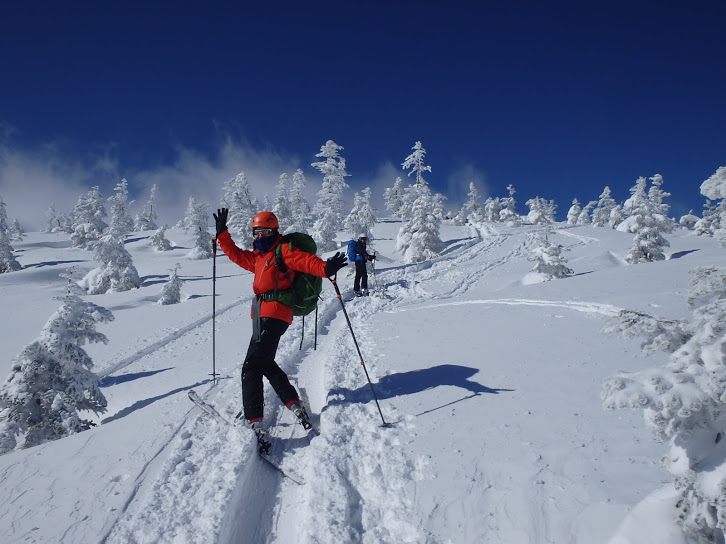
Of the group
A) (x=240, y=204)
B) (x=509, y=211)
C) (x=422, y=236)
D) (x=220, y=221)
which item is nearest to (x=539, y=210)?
(x=509, y=211)

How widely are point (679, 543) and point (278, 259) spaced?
14.3ft

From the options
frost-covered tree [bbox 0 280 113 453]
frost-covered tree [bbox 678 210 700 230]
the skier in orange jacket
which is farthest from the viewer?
frost-covered tree [bbox 678 210 700 230]

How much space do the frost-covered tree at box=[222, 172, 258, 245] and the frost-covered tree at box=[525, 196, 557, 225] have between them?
52.1m

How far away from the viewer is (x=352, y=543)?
295 cm

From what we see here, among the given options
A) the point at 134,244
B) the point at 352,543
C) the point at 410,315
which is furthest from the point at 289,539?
the point at 134,244

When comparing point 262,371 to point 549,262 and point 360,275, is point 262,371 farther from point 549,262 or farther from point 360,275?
point 549,262

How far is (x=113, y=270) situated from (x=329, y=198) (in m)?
21.0

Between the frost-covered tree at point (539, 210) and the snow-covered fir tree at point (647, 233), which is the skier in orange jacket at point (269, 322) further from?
the frost-covered tree at point (539, 210)

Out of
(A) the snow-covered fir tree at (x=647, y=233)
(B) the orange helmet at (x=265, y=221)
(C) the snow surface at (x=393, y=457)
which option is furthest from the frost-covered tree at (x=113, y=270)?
(A) the snow-covered fir tree at (x=647, y=233)

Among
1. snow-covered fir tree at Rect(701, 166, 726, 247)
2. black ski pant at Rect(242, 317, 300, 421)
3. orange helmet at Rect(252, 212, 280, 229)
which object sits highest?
snow-covered fir tree at Rect(701, 166, 726, 247)

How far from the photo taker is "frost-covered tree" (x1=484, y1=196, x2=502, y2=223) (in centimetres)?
7688

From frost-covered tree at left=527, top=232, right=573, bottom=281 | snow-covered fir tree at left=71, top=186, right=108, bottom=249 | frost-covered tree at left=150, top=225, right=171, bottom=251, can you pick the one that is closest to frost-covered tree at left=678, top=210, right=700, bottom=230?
frost-covered tree at left=527, top=232, right=573, bottom=281

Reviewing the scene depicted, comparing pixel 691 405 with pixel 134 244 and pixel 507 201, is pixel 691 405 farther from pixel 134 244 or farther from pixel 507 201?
pixel 507 201

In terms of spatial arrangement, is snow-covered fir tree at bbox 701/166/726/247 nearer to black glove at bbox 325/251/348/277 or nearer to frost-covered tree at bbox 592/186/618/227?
black glove at bbox 325/251/348/277
